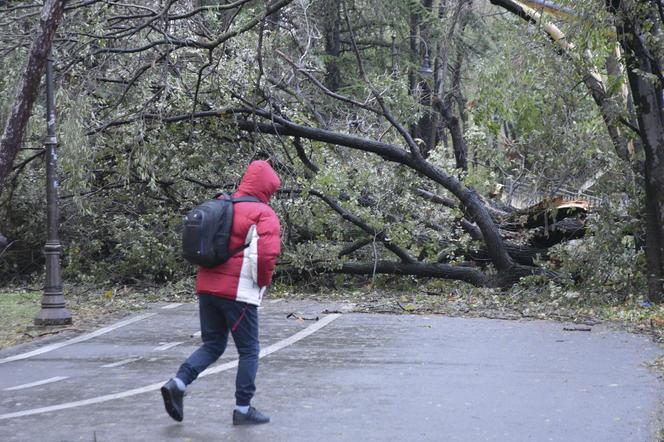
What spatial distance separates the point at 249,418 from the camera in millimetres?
6219

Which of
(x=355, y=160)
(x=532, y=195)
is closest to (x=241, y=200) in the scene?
(x=355, y=160)

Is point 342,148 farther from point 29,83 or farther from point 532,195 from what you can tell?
point 29,83

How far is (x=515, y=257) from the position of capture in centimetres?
1577

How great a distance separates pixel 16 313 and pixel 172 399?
27.8ft

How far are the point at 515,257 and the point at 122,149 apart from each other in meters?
6.98

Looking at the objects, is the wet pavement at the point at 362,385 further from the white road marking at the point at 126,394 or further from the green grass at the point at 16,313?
the green grass at the point at 16,313

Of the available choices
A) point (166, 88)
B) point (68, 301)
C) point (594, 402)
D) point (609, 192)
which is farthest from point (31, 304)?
point (594, 402)

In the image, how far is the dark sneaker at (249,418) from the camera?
6.21 metres

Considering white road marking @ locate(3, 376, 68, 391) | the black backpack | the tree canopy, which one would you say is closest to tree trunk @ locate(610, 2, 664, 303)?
the tree canopy

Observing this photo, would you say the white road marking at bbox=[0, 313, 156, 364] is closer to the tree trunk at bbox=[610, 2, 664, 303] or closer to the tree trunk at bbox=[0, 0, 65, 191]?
the tree trunk at bbox=[0, 0, 65, 191]

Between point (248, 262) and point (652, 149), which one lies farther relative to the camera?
point (652, 149)

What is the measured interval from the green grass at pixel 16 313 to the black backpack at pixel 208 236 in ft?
18.6

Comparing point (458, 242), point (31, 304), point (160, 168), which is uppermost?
point (160, 168)

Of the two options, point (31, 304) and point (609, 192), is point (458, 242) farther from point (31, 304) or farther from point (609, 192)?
point (31, 304)
